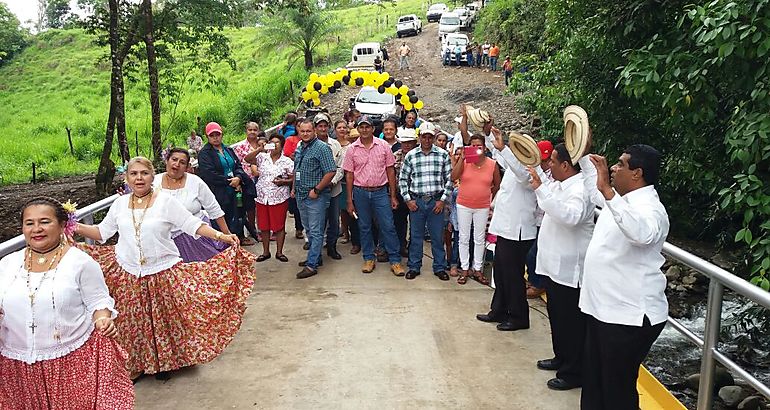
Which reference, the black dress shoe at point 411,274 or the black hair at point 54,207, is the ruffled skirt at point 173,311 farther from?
the black dress shoe at point 411,274

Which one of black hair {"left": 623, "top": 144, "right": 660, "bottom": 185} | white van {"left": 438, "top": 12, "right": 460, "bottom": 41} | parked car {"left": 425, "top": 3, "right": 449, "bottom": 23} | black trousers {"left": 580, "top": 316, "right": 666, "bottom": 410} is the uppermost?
parked car {"left": 425, "top": 3, "right": 449, "bottom": 23}

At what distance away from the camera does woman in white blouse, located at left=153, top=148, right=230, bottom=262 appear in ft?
17.3

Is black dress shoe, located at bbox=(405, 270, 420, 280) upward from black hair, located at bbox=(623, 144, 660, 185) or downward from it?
downward

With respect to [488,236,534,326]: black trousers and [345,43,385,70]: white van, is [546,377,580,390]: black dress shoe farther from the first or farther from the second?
[345,43,385,70]: white van

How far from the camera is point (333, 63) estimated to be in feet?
113

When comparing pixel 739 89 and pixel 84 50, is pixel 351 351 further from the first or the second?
pixel 84 50

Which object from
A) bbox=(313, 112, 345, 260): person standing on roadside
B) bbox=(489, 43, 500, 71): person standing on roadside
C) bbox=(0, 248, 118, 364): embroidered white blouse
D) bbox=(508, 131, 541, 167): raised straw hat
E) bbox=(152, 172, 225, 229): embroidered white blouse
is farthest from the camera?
bbox=(489, 43, 500, 71): person standing on roadside

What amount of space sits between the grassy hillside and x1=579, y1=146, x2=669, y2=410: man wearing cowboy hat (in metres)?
15.9

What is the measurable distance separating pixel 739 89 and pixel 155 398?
17.5 ft

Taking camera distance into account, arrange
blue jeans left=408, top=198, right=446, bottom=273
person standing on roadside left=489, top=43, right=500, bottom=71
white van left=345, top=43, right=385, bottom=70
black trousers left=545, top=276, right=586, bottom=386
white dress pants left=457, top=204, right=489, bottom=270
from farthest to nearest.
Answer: person standing on roadside left=489, top=43, right=500, bottom=71 → white van left=345, top=43, right=385, bottom=70 → blue jeans left=408, top=198, right=446, bottom=273 → white dress pants left=457, top=204, right=489, bottom=270 → black trousers left=545, top=276, right=586, bottom=386

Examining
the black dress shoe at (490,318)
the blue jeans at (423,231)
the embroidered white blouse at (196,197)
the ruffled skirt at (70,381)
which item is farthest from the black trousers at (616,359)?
the blue jeans at (423,231)

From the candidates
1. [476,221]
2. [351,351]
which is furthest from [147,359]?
[476,221]

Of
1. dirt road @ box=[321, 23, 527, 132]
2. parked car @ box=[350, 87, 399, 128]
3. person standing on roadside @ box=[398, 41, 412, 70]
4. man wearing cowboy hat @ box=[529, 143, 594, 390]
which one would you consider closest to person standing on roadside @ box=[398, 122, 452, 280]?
man wearing cowboy hat @ box=[529, 143, 594, 390]

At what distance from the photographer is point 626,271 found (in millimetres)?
3357
